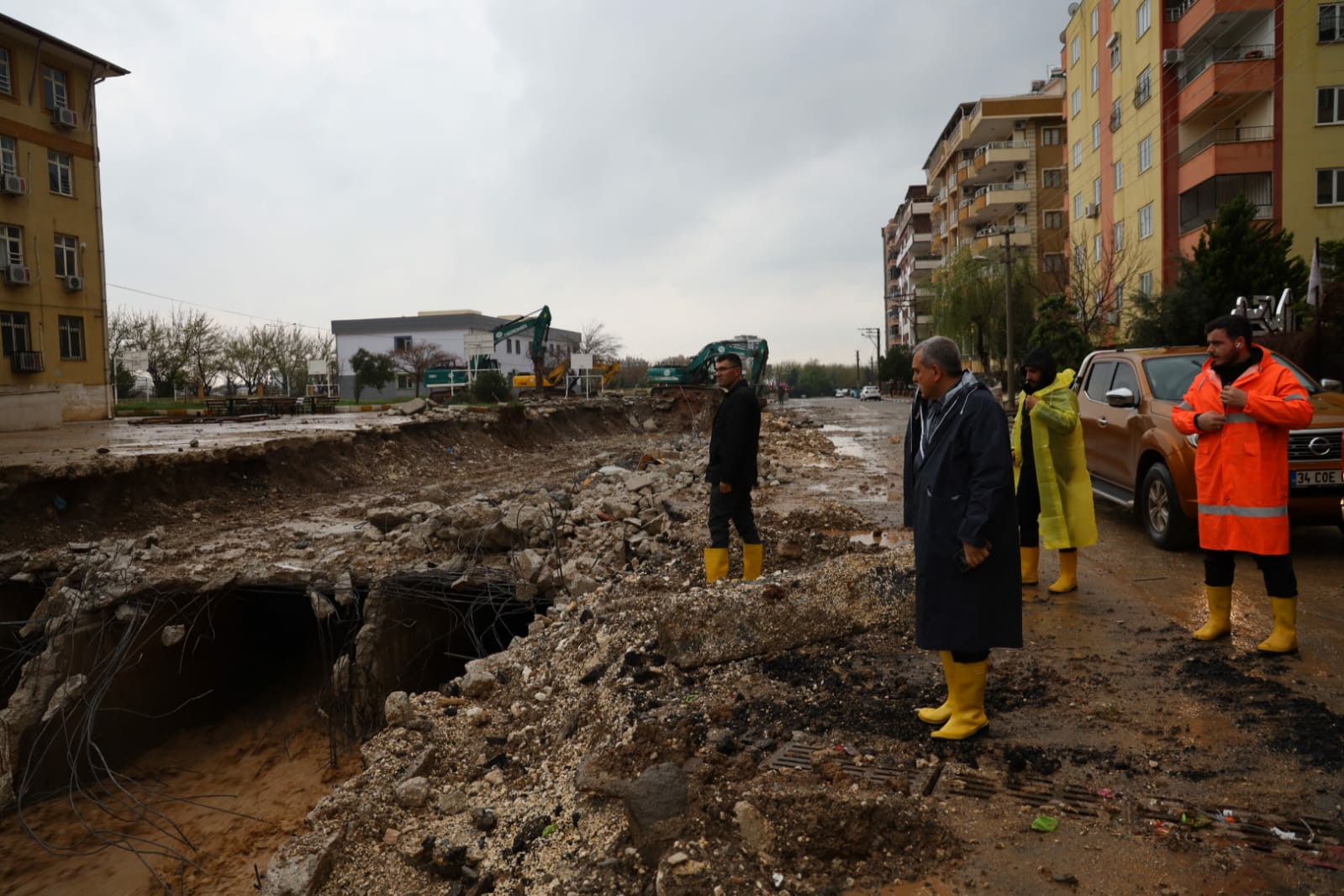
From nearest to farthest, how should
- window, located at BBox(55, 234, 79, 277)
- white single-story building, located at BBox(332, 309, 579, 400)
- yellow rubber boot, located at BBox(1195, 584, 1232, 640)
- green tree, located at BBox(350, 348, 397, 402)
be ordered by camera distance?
yellow rubber boot, located at BBox(1195, 584, 1232, 640), window, located at BBox(55, 234, 79, 277), green tree, located at BBox(350, 348, 397, 402), white single-story building, located at BBox(332, 309, 579, 400)

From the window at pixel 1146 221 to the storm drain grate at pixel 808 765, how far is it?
34748mm

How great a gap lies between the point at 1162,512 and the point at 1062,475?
7.18 ft

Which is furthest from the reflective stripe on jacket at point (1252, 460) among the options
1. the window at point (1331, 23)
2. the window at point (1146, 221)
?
the window at point (1146, 221)

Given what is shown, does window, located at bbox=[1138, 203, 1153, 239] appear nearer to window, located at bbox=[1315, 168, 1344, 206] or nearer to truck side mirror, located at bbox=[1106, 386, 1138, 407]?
window, located at bbox=[1315, 168, 1344, 206]

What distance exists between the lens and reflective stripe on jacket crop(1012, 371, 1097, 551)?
19.8 feet

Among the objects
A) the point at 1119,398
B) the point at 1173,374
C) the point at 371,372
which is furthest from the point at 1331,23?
the point at 371,372

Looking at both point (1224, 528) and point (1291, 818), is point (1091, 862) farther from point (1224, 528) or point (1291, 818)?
point (1224, 528)

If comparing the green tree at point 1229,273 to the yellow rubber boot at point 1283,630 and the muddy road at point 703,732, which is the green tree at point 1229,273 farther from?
the yellow rubber boot at point 1283,630

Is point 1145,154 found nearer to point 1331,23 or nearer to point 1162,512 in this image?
point 1331,23

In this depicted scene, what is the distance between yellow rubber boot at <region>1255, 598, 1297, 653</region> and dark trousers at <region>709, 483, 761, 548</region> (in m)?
3.36

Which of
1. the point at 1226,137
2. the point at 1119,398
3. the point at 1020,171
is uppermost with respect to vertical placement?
the point at 1020,171

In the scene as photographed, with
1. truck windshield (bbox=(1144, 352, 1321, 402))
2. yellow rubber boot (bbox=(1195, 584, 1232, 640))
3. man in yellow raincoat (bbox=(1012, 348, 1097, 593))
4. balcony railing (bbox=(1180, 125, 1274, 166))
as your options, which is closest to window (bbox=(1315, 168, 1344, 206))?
balcony railing (bbox=(1180, 125, 1274, 166))

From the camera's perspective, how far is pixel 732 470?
22.1ft

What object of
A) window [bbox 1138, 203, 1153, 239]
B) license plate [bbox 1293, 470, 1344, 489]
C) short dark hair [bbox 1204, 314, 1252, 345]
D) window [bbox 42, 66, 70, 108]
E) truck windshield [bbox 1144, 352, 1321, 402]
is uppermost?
window [bbox 42, 66, 70, 108]
